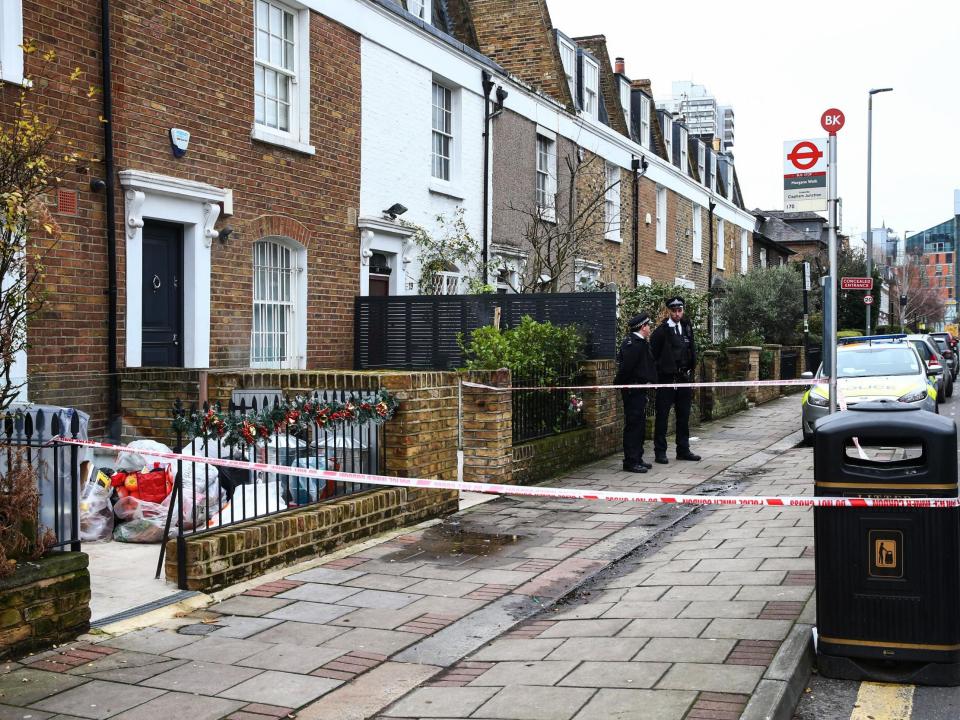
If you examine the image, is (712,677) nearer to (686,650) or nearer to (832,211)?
(686,650)

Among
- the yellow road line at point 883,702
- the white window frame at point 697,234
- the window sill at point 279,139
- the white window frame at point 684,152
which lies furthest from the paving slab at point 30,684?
the white window frame at point 684,152

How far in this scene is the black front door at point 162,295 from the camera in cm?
1037

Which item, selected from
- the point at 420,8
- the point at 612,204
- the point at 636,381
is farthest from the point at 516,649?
the point at 612,204

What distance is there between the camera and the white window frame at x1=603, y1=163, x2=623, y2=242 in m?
22.8

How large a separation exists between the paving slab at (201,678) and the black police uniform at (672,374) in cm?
805

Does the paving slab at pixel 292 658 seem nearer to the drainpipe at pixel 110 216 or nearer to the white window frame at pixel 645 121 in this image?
the drainpipe at pixel 110 216

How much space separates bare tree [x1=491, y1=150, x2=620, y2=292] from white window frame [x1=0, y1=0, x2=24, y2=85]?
29.7ft

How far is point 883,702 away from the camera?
432 cm

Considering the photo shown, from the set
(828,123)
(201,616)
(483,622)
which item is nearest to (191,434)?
(201,616)

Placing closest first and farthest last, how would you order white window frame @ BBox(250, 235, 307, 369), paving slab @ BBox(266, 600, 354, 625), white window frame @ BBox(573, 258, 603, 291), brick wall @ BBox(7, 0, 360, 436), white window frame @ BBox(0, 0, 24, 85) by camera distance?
paving slab @ BBox(266, 600, 354, 625)
white window frame @ BBox(0, 0, 24, 85)
brick wall @ BBox(7, 0, 360, 436)
white window frame @ BBox(250, 235, 307, 369)
white window frame @ BBox(573, 258, 603, 291)

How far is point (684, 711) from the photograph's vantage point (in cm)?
400

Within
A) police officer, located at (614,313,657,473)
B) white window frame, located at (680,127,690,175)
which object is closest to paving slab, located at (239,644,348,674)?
police officer, located at (614,313,657,473)

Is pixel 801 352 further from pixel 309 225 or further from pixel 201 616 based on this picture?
pixel 201 616

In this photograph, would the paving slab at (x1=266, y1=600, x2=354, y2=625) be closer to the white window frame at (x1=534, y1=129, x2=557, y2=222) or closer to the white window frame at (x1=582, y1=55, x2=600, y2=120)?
the white window frame at (x1=534, y1=129, x2=557, y2=222)
